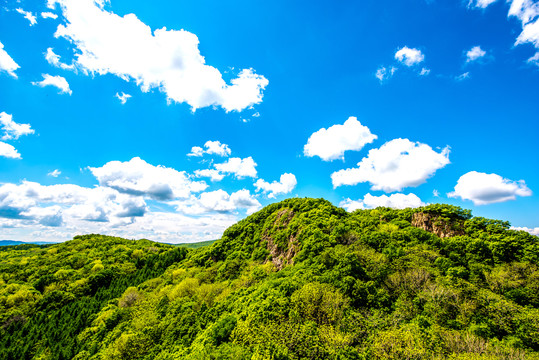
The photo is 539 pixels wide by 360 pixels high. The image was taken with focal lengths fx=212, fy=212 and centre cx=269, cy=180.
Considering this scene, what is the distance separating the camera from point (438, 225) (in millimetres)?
56812

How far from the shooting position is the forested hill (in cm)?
2517

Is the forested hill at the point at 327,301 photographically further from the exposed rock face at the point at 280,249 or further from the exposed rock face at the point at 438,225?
the exposed rock face at the point at 280,249

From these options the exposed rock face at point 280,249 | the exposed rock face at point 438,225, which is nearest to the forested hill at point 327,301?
the exposed rock face at point 438,225

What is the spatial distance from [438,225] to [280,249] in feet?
145

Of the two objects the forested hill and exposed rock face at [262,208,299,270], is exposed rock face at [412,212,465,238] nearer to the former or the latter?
the forested hill

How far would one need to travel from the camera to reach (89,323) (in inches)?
2776

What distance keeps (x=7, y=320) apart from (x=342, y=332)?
111229mm

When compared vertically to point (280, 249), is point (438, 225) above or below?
above

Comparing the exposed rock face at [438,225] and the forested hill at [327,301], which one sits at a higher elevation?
the exposed rock face at [438,225]

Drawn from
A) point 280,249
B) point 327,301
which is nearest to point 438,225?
point 280,249

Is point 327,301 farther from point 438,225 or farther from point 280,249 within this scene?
point 438,225

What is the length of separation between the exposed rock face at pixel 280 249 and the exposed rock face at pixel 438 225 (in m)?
36.0

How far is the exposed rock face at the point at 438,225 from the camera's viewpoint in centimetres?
5381

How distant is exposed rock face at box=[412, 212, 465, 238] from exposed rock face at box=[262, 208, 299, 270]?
3598 cm
